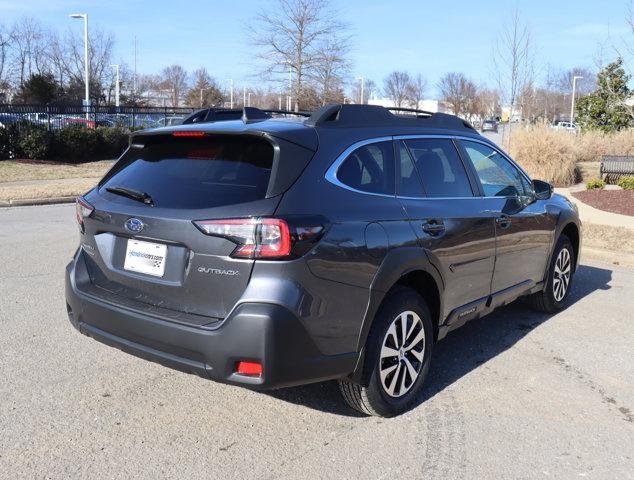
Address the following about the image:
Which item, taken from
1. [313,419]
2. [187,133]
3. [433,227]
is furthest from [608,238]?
[187,133]

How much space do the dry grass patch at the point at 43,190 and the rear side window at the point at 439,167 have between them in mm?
11335

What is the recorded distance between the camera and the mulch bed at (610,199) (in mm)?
A: 13070

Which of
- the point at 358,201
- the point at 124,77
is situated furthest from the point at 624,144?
the point at 124,77

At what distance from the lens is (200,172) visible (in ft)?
11.6

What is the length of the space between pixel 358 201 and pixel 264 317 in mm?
892

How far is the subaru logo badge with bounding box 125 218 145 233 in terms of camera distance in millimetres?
3451

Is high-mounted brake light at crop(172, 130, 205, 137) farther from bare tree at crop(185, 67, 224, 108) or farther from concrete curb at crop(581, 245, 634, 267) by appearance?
bare tree at crop(185, 67, 224, 108)

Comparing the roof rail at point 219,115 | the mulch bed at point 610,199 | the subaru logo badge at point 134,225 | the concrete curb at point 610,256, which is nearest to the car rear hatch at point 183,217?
the subaru logo badge at point 134,225

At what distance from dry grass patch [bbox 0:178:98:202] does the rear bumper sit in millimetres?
11394

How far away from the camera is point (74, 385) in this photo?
163 inches

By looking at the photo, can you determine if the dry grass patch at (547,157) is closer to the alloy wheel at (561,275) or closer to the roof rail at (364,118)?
the alloy wheel at (561,275)

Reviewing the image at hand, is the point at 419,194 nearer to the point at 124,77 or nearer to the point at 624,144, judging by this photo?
the point at 624,144

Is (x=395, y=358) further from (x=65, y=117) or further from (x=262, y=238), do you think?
(x=65, y=117)

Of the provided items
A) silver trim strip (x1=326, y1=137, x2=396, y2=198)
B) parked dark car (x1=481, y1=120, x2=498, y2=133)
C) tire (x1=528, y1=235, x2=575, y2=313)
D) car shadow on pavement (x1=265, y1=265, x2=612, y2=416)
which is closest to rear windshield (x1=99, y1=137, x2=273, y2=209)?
silver trim strip (x1=326, y1=137, x2=396, y2=198)
